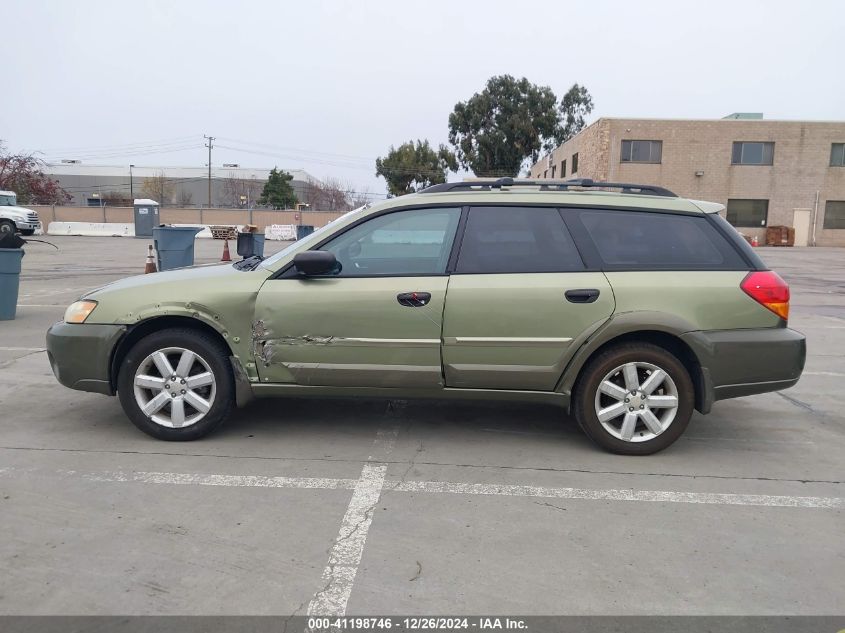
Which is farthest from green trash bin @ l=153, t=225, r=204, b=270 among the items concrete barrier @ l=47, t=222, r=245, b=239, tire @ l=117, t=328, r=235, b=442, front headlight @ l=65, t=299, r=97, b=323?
concrete barrier @ l=47, t=222, r=245, b=239

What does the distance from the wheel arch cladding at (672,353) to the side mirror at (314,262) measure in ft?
5.55

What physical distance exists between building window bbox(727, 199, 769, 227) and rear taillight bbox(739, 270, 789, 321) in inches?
1493

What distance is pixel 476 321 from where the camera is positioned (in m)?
4.08

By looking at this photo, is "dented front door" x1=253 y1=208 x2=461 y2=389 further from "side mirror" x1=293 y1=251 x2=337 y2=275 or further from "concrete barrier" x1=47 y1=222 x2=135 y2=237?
A: "concrete barrier" x1=47 y1=222 x2=135 y2=237

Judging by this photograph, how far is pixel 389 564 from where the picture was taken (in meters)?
2.89

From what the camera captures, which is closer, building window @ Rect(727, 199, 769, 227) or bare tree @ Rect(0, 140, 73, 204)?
building window @ Rect(727, 199, 769, 227)

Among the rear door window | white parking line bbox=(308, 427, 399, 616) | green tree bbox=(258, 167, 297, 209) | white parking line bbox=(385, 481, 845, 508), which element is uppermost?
green tree bbox=(258, 167, 297, 209)

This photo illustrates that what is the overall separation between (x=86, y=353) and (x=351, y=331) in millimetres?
1778

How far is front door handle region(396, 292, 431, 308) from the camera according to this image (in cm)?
409

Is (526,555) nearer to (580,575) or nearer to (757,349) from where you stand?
(580,575)

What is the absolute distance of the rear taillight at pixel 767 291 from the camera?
4102 millimetres

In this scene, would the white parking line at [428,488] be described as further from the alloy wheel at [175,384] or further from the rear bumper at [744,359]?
the rear bumper at [744,359]

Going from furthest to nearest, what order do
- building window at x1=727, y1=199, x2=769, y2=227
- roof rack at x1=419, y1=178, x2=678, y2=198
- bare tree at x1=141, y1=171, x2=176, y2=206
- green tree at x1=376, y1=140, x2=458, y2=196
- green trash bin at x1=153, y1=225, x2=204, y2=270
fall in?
bare tree at x1=141, y1=171, x2=176, y2=206
green tree at x1=376, y1=140, x2=458, y2=196
building window at x1=727, y1=199, x2=769, y2=227
green trash bin at x1=153, y1=225, x2=204, y2=270
roof rack at x1=419, y1=178, x2=678, y2=198

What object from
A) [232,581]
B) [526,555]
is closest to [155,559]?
[232,581]
